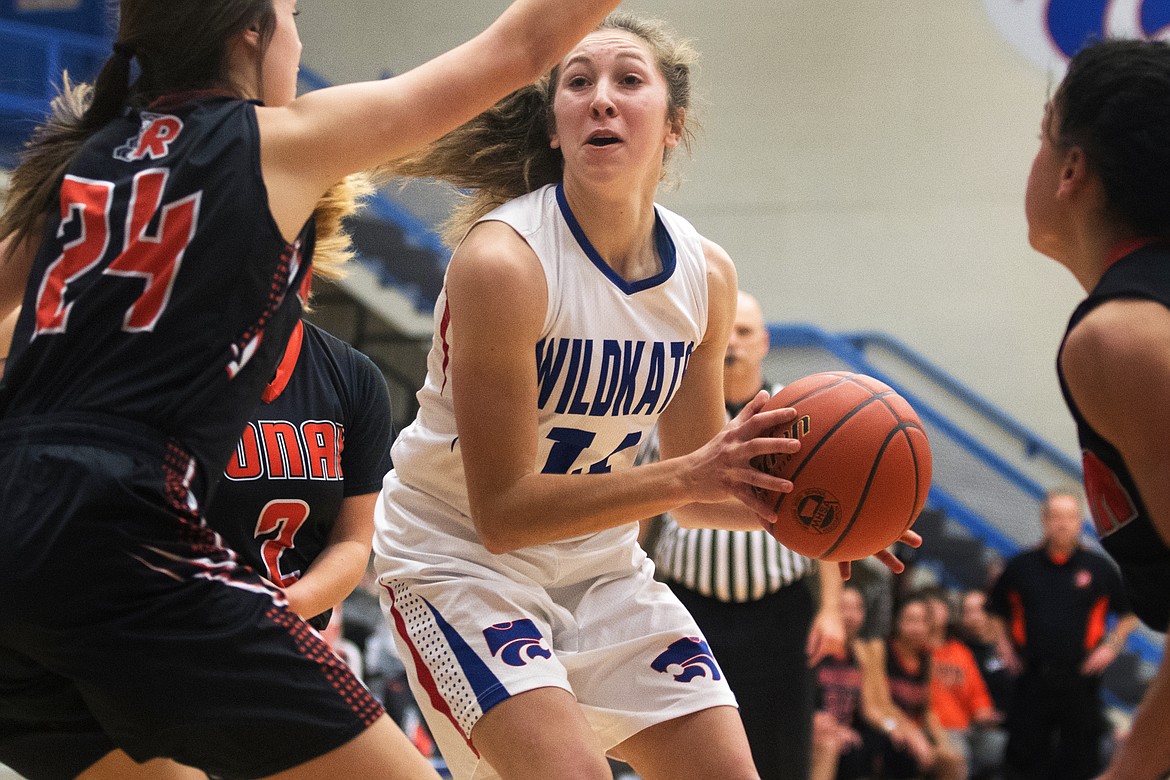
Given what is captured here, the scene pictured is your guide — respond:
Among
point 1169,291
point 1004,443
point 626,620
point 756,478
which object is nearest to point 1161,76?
point 1169,291

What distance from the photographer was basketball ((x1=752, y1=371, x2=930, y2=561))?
260cm

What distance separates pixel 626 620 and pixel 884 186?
1028 cm

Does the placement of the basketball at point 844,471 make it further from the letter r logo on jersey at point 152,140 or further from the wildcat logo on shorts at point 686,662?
the letter r logo on jersey at point 152,140

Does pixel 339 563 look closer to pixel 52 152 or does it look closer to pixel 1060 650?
pixel 52 152

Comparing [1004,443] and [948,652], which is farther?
[1004,443]

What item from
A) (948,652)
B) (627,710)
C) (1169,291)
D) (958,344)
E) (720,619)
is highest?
(1169,291)

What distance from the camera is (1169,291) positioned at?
1.99 m

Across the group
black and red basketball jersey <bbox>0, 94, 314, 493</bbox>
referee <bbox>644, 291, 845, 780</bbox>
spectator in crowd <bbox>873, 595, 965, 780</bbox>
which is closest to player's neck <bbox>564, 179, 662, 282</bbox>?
black and red basketball jersey <bbox>0, 94, 314, 493</bbox>

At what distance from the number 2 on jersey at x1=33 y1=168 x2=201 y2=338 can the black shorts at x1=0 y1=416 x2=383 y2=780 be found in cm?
18

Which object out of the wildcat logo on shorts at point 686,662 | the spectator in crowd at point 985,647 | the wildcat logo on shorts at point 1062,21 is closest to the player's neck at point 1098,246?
the wildcat logo on shorts at point 686,662

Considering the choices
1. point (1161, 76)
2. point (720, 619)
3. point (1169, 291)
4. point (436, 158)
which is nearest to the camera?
point (1169, 291)

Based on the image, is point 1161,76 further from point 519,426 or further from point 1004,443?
point 1004,443

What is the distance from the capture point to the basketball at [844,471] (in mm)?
2604

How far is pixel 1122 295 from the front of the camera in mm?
2008
